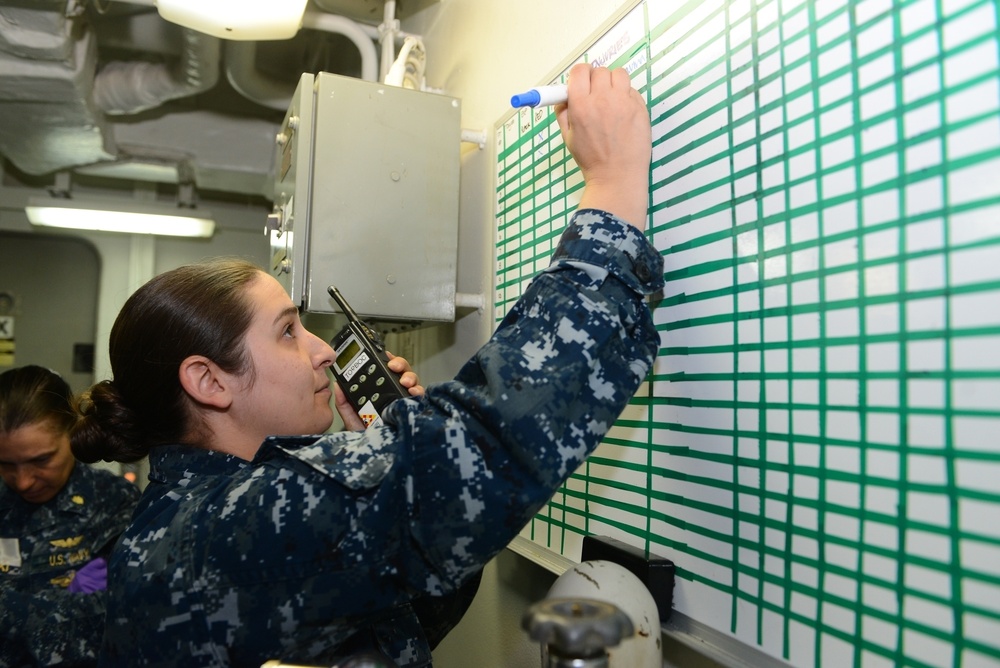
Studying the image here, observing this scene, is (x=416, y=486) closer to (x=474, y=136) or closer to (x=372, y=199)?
(x=372, y=199)

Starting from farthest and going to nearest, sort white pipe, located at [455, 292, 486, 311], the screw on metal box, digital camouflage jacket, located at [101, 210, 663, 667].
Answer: white pipe, located at [455, 292, 486, 311] < digital camouflage jacket, located at [101, 210, 663, 667] < the screw on metal box

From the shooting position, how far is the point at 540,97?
2.48 feet

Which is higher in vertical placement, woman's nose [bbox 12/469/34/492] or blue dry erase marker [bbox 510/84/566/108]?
blue dry erase marker [bbox 510/84/566/108]

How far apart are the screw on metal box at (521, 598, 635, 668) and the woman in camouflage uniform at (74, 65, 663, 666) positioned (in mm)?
201

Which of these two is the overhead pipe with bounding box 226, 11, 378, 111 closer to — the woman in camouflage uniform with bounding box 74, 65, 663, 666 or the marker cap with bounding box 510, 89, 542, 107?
the marker cap with bounding box 510, 89, 542, 107

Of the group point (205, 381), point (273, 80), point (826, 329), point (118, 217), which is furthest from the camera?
point (118, 217)

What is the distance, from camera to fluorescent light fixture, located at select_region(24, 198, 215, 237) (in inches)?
111

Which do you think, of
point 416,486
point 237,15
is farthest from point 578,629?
point 237,15

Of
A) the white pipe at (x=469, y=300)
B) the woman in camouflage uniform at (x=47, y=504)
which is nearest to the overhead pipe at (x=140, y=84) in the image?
the woman in camouflage uniform at (x=47, y=504)

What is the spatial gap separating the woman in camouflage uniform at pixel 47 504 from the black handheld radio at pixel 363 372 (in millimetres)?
988

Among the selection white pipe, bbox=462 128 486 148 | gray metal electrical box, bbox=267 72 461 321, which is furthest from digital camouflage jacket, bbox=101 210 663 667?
white pipe, bbox=462 128 486 148

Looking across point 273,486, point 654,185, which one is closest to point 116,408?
point 273,486

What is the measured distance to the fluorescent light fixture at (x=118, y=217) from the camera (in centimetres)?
282

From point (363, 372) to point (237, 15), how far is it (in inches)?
34.2
